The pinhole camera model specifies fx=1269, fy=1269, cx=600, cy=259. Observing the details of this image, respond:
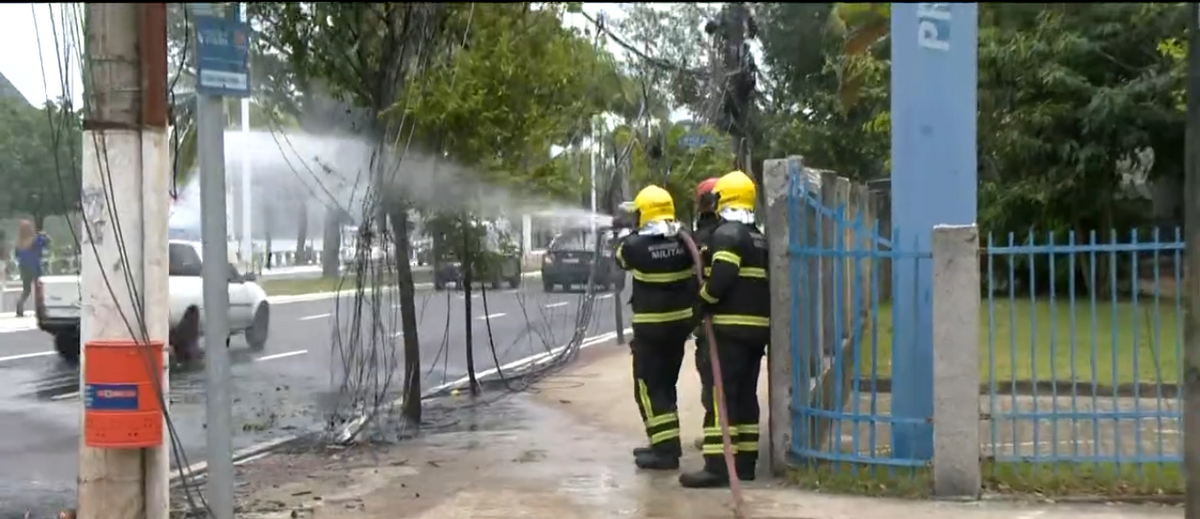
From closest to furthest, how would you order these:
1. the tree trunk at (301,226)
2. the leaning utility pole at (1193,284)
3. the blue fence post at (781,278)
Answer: the leaning utility pole at (1193,284), the blue fence post at (781,278), the tree trunk at (301,226)

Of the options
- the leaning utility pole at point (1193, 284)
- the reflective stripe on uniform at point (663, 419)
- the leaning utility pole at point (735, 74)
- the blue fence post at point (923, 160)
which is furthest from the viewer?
the leaning utility pole at point (735, 74)

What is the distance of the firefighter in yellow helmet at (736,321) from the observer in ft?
23.3

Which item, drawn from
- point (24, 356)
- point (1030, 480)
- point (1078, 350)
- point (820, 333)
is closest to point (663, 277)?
point (820, 333)

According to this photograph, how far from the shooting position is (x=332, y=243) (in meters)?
10.5

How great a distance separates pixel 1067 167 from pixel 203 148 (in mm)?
16757

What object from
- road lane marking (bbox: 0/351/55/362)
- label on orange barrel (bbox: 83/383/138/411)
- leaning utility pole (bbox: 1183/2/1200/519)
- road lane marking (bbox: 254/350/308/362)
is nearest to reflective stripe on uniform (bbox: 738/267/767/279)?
leaning utility pole (bbox: 1183/2/1200/519)

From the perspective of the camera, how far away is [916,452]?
6.99m

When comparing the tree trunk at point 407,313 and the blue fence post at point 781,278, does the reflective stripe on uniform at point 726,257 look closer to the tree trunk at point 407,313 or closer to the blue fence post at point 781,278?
the blue fence post at point 781,278

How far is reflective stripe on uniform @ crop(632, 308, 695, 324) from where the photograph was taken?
300 inches

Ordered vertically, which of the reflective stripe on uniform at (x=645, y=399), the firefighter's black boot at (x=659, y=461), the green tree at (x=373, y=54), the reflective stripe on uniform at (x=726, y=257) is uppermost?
the green tree at (x=373, y=54)

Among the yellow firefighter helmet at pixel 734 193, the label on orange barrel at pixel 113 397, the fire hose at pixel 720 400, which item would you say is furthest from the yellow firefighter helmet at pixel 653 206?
the label on orange barrel at pixel 113 397

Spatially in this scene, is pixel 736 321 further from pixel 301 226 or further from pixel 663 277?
pixel 301 226

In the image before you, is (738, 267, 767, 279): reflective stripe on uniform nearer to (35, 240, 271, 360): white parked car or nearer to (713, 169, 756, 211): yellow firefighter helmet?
(713, 169, 756, 211): yellow firefighter helmet

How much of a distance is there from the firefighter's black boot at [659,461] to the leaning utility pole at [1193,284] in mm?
3501
